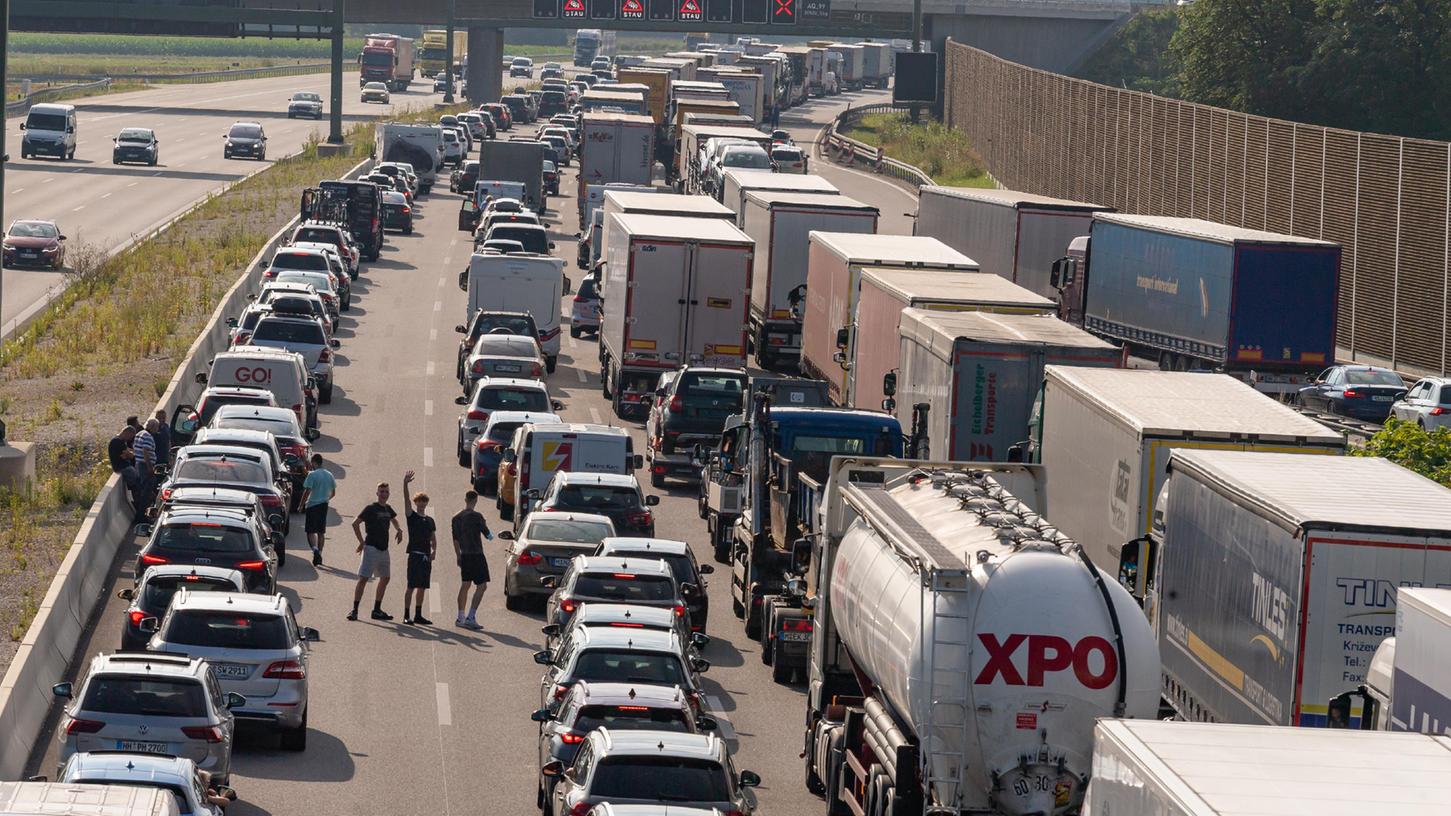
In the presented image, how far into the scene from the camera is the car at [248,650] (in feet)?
62.5

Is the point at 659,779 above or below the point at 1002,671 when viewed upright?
below

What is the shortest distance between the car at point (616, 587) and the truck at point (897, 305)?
7.24 metres

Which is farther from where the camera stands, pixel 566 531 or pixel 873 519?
pixel 566 531

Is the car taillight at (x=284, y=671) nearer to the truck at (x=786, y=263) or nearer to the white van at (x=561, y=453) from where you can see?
the white van at (x=561, y=453)

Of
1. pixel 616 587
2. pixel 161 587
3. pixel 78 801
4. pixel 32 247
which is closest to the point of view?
pixel 78 801

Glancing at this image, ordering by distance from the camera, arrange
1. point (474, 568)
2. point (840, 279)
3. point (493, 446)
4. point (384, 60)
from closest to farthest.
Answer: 1. point (474, 568)
2. point (493, 446)
3. point (840, 279)
4. point (384, 60)

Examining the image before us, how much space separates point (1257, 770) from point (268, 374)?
87.4 ft

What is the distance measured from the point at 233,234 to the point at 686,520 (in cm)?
3376

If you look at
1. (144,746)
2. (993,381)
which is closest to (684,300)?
(993,381)

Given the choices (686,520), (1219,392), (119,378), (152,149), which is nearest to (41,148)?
(152,149)

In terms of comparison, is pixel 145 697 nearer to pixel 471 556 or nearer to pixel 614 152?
pixel 471 556

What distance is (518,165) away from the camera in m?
76.1

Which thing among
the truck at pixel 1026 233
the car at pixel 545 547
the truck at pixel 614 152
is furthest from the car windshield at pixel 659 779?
the truck at pixel 614 152

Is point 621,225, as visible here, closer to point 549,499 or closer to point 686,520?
point 686,520
